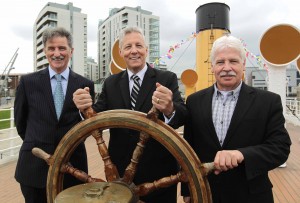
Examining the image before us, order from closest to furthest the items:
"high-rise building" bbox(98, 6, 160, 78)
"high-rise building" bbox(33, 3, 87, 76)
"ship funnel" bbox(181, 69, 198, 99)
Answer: "ship funnel" bbox(181, 69, 198, 99)
"high-rise building" bbox(33, 3, 87, 76)
"high-rise building" bbox(98, 6, 160, 78)

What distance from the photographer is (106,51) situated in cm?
7494

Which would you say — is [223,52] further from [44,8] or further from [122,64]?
[44,8]

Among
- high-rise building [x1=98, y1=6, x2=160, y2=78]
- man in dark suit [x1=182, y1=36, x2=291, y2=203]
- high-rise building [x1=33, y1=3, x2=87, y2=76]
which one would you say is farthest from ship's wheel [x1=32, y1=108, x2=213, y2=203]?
high-rise building [x1=98, y1=6, x2=160, y2=78]

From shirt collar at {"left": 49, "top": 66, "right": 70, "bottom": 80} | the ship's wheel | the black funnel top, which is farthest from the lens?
the black funnel top

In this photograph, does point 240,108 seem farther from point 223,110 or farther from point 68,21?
point 68,21

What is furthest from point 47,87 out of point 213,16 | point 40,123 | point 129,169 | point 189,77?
point 189,77

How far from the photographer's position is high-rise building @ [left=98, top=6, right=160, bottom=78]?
214ft

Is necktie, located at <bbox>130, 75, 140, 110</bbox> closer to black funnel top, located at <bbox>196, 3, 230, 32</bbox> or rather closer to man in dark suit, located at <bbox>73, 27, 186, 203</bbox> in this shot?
man in dark suit, located at <bbox>73, 27, 186, 203</bbox>

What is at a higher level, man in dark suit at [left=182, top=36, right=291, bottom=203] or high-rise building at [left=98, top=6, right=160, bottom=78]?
high-rise building at [left=98, top=6, right=160, bottom=78]

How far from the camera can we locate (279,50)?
4.87m

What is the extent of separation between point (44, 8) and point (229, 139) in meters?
64.4

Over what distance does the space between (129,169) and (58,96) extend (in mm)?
856

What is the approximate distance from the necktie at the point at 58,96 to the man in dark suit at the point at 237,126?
2.84 feet

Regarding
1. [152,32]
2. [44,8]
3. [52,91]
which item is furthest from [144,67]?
[152,32]
